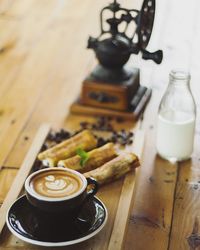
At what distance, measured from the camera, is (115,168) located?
1.76m

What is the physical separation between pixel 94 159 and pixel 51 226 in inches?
15.3

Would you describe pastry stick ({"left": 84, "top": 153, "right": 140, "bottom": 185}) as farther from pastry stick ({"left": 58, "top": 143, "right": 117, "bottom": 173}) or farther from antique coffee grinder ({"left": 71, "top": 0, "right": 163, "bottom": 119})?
antique coffee grinder ({"left": 71, "top": 0, "right": 163, "bottom": 119})

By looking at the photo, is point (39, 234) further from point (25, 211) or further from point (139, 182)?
point (139, 182)

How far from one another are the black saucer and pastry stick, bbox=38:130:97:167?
12.0 inches

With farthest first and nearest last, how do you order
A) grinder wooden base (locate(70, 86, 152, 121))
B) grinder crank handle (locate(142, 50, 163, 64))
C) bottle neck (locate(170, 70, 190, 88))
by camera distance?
1. grinder wooden base (locate(70, 86, 152, 121))
2. grinder crank handle (locate(142, 50, 163, 64))
3. bottle neck (locate(170, 70, 190, 88))

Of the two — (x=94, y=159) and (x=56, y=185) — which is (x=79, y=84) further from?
(x=56, y=185)

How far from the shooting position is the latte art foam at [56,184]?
144 centimetres

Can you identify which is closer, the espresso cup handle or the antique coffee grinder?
the espresso cup handle

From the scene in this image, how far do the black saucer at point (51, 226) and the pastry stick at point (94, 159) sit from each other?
258 mm

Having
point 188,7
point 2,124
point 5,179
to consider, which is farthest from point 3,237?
point 188,7

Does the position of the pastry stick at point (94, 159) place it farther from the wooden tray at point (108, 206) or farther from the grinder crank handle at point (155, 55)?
the grinder crank handle at point (155, 55)

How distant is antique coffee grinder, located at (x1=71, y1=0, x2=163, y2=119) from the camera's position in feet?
7.19

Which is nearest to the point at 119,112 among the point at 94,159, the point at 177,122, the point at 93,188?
the point at 177,122

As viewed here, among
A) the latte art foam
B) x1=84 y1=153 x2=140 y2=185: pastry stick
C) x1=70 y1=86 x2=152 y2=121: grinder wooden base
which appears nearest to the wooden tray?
x1=84 y1=153 x2=140 y2=185: pastry stick
